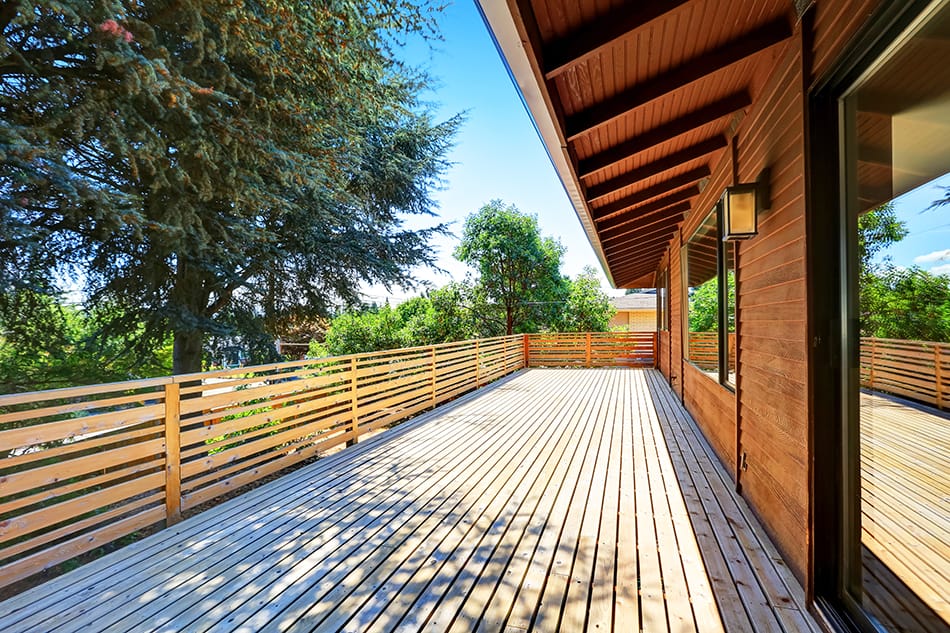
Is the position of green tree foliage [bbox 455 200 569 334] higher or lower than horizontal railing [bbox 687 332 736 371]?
higher

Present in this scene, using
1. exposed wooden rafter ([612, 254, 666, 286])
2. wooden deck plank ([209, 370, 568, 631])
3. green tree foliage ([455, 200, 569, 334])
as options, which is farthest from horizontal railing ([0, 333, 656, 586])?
green tree foliage ([455, 200, 569, 334])

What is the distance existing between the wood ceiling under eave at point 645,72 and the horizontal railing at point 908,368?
1430 millimetres

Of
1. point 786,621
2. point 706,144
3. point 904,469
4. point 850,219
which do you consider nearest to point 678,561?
point 786,621

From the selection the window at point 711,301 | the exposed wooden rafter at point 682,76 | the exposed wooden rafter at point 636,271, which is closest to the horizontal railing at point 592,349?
the exposed wooden rafter at point 636,271

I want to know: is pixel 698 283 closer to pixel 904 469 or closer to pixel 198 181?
pixel 904 469

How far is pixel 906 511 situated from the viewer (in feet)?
4.39

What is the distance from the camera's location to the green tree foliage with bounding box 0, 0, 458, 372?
348cm

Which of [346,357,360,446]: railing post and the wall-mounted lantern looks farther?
[346,357,360,446]: railing post

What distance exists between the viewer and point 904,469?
1.30 metres

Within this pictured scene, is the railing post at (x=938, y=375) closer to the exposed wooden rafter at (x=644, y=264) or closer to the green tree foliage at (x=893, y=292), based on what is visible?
the green tree foliage at (x=893, y=292)

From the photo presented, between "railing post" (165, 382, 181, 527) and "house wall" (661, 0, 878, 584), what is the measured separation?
127 inches

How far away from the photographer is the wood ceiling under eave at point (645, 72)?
1738 millimetres

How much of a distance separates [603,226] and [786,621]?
430cm

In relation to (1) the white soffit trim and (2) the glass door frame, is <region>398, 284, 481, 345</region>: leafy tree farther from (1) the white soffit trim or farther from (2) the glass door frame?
(2) the glass door frame
